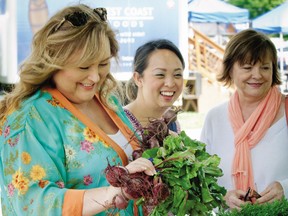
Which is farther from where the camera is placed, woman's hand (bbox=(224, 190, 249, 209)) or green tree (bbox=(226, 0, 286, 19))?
green tree (bbox=(226, 0, 286, 19))

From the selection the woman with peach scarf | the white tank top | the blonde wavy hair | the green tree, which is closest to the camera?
the blonde wavy hair

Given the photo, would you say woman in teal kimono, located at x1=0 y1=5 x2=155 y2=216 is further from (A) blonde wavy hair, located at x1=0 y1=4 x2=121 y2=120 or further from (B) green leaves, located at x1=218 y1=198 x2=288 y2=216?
(B) green leaves, located at x1=218 y1=198 x2=288 y2=216

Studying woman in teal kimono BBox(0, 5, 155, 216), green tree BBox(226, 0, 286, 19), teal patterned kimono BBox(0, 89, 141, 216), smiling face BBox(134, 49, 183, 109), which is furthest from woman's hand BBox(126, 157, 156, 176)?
green tree BBox(226, 0, 286, 19)

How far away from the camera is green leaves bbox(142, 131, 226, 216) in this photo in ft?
6.00

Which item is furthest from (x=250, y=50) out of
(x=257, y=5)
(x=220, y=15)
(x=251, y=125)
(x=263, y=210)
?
(x=257, y=5)

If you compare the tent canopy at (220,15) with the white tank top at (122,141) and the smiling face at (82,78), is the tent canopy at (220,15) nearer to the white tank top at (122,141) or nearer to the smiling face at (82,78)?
the white tank top at (122,141)

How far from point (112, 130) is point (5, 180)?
0.48 metres

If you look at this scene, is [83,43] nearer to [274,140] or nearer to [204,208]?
[204,208]

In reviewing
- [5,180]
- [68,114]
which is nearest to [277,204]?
[68,114]

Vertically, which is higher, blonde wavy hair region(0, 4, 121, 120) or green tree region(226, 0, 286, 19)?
blonde wavy hair region(0, 4, 121, 120)

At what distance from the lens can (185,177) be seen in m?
1.83

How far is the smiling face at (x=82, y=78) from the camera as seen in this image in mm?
1959

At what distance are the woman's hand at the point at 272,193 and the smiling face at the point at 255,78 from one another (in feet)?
1.91

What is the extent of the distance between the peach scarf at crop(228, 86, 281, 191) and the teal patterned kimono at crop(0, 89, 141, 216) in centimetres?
121
